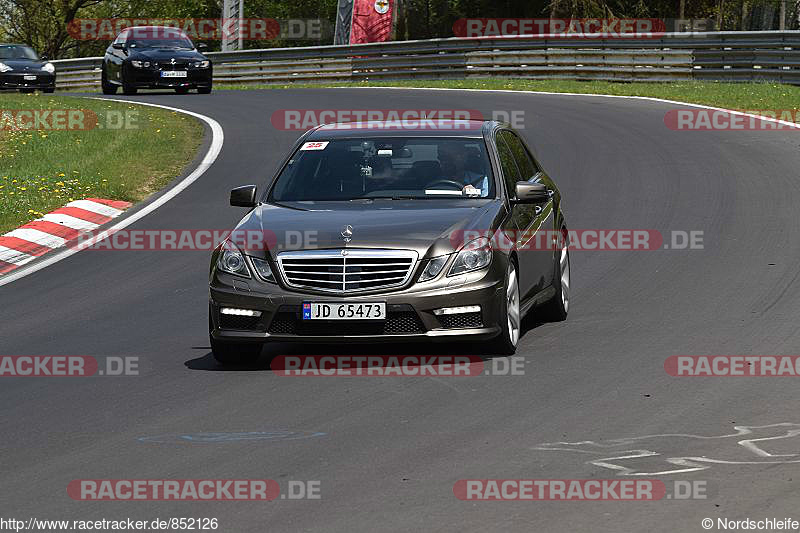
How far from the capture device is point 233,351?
10.0m

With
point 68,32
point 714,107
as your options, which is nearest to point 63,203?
point 714,107

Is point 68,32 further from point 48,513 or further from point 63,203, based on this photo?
point 48,513

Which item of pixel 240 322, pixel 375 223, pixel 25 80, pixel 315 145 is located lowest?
pixel 25 80

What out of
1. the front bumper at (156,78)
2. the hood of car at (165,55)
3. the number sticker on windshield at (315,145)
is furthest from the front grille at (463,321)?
the hood of car at (165,55)

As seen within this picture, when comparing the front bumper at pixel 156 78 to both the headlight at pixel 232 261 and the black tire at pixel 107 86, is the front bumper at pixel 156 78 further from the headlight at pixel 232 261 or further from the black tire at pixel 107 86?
the headlight at pixel 232 261

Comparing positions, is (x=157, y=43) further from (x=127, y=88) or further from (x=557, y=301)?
(x=557, y=301)

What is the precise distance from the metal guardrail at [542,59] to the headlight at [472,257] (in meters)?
25.4

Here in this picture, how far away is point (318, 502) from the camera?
650 centimetres

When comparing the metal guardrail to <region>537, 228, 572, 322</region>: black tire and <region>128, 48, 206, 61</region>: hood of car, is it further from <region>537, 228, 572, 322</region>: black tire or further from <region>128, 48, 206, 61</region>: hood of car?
<region>537, 228, 572, 322</region>: black tire

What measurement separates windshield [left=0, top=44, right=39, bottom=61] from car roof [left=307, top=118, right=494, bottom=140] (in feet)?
116

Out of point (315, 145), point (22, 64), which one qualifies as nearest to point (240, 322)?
point (315, 145)

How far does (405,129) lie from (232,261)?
2036 millimetres

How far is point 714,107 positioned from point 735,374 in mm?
20467

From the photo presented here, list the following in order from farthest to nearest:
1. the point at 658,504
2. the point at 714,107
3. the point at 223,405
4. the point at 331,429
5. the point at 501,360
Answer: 1. the point at 714,107
2. the point at 501,360
3. the point at 223,405
4. the point at 331,429
5. the point at 658,504
